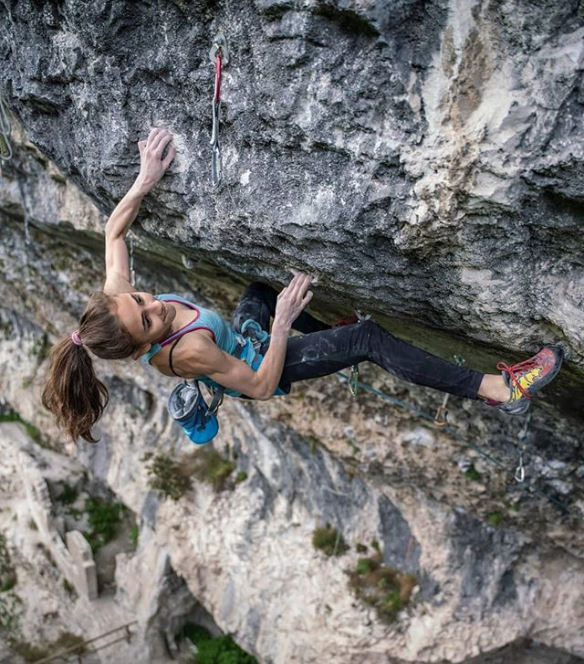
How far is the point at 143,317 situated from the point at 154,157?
0.79 m

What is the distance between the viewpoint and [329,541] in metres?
7.10

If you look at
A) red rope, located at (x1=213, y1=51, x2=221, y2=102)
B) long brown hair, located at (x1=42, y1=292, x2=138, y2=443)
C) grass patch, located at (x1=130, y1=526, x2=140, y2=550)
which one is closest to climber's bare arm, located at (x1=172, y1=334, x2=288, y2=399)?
long brown hair, located at (x1=42, y1=292, x2=138, y2=443)

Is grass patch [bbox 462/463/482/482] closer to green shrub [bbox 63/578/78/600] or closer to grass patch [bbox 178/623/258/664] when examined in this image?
grass patch [bbox 178/623/258/664]

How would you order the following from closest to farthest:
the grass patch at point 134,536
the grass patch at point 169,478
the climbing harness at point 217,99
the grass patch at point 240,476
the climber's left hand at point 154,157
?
the climbing harness at point 217,99 → the climber's left hand at point 154,157 → the grass patch at point 240,476 → the grass patch at point 169,478 → the grass patch at point 134,536

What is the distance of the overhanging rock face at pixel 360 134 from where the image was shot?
211 centimetres

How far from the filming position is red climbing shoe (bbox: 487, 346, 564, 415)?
9.26 ft

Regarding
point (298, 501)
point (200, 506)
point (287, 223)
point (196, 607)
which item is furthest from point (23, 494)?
point (287, 223)

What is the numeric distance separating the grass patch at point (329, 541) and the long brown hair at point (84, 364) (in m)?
4.59

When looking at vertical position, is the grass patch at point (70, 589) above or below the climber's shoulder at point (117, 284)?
below

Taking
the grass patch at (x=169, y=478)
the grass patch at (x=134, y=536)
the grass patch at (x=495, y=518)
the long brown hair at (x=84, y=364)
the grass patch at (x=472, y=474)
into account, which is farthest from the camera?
the grass patch at (x=134, y=536)

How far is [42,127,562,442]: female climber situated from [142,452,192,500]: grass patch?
17.9 feet

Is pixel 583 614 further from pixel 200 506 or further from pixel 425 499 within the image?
pixel 200 506

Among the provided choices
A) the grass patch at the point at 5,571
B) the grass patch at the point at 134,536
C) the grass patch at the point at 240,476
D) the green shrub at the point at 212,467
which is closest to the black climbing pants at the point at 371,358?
the grass patch at the point at 240,476

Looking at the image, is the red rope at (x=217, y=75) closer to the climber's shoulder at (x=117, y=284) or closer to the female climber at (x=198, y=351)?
the female climber at (x=198, y=351)
